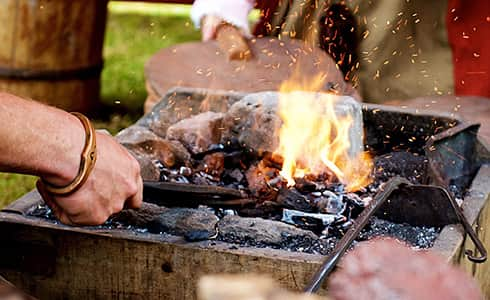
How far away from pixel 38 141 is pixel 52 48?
3616 mm

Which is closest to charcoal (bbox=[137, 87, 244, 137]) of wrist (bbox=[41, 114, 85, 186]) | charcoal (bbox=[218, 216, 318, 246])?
charcoal (bbox=[218, 216, 318, 246])

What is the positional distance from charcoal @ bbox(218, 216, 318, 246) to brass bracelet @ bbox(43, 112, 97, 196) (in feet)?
A: 1.49

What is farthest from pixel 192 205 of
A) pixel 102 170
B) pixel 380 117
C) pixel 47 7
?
pixel 47 7

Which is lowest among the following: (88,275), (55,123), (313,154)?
(88,275)

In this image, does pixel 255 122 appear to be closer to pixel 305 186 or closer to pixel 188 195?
pixel 305 186

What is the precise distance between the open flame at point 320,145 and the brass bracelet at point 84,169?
0.98 m

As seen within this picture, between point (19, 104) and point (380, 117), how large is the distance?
1685 mm

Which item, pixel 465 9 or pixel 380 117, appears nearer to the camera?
pixel 380 117

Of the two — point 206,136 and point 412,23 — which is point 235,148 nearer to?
point 206,136

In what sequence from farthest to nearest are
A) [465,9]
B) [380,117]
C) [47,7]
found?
1. [47,7]
2. [465,9]
3. [380,117]

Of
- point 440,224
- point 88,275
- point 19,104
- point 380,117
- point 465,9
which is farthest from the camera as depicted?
point 465,9

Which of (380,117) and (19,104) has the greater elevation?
(19,104)

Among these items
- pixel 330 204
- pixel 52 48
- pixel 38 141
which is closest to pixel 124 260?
pixel 38 141

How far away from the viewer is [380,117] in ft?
11.2
